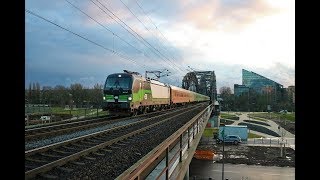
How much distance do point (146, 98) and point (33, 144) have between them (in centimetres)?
1537

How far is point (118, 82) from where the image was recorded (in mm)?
21609

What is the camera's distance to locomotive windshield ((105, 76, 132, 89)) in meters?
21.3

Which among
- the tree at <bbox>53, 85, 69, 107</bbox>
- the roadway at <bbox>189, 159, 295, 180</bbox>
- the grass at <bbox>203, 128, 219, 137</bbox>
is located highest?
the tree at <bbox>53, 85, 69, 107</bbox>

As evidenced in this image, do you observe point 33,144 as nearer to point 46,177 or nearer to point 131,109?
point 46,177

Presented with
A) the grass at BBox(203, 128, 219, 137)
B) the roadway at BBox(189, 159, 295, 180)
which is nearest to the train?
the roadway at BBox(189, 159, 295, 180)

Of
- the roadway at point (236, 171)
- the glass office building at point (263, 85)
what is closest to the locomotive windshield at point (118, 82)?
the glass office building at point (263, 85)

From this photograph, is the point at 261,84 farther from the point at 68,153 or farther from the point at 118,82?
the point at 68,153

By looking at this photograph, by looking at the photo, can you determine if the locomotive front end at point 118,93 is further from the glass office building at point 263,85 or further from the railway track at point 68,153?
the glass office building at point 263,85

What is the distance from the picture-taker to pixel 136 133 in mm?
13430

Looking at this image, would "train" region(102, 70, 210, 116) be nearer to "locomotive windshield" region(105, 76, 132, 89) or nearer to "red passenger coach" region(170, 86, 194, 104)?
"locomotive windshield" region(105, 76, 132, 89)

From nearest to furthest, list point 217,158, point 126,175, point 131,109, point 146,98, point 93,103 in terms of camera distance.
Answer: point 126,175
point 131,109
point 146,98
point 93,103
point 217,158

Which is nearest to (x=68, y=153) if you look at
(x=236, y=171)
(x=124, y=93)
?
(x=124, y=93)
